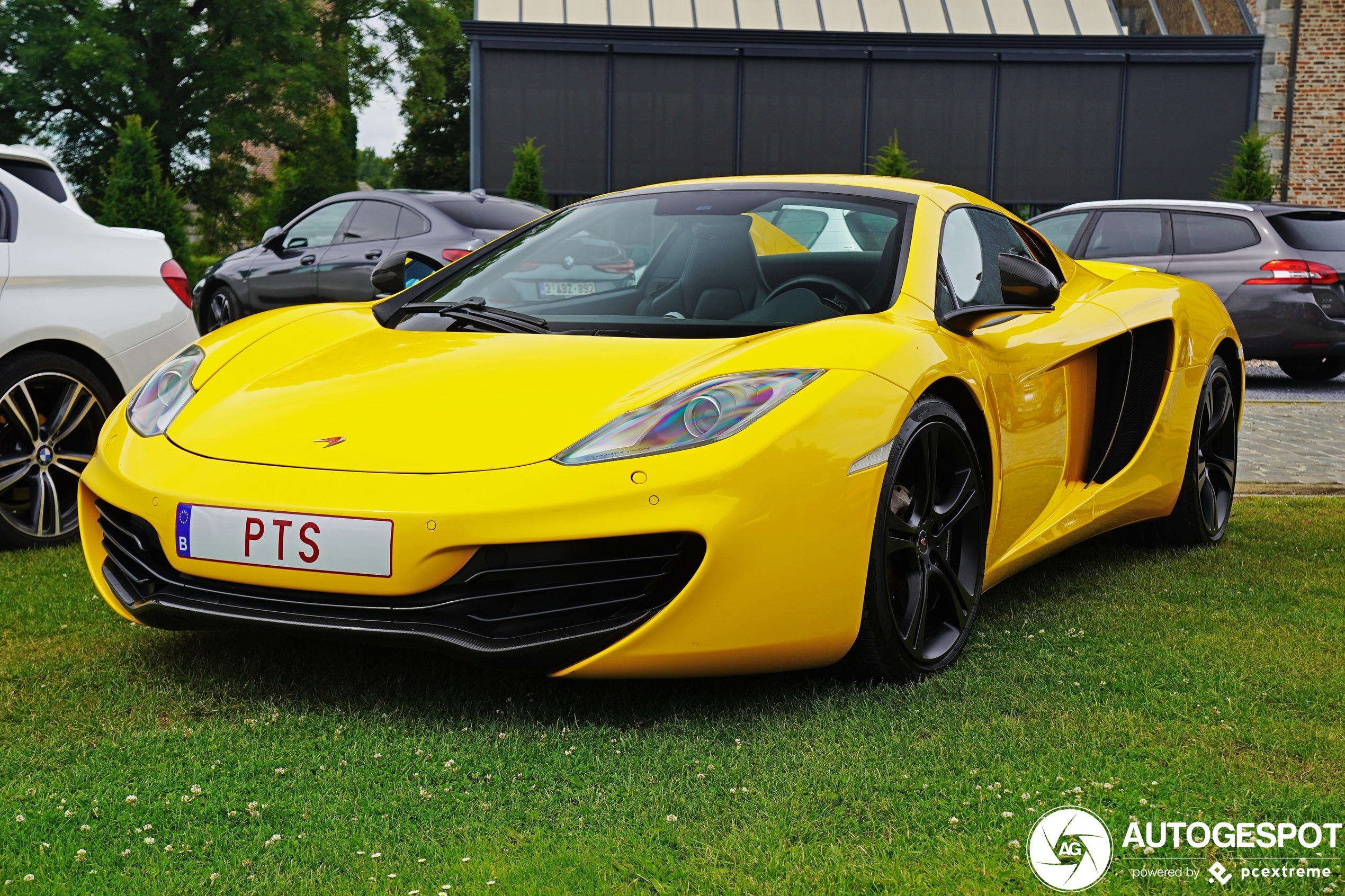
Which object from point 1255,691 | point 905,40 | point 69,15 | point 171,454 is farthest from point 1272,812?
point 69,15

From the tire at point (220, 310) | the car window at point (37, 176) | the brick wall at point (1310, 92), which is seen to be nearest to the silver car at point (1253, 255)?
the tire at point (220, 310)

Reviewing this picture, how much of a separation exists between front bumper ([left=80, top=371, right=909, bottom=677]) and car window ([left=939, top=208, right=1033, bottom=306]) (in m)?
0.99

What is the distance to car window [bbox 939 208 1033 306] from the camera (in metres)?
3.77

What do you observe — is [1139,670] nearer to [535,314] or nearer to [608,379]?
[608,379]

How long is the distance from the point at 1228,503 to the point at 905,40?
1859 centimetres

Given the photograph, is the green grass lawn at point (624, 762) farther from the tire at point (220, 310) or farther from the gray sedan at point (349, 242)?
the tire at point (220, 310)

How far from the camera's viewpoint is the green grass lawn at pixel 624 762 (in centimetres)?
224

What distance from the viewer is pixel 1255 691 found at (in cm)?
321

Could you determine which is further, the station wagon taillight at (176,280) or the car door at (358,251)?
the car door at (358,251)

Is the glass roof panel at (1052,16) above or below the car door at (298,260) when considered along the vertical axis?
above

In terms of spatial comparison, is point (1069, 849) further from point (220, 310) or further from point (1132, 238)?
point (220, 310)

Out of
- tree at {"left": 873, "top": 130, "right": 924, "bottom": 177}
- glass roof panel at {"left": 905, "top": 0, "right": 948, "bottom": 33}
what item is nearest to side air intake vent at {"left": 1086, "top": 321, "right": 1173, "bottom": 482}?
tree at {"left": 873, "top": 130, "right": 924, "bottom": 177}

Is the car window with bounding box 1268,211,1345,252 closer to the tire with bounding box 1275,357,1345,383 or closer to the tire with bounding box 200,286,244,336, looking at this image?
the tire with bounding box 1275,357,1345,383

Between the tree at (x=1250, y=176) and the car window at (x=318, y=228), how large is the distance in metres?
14.1
